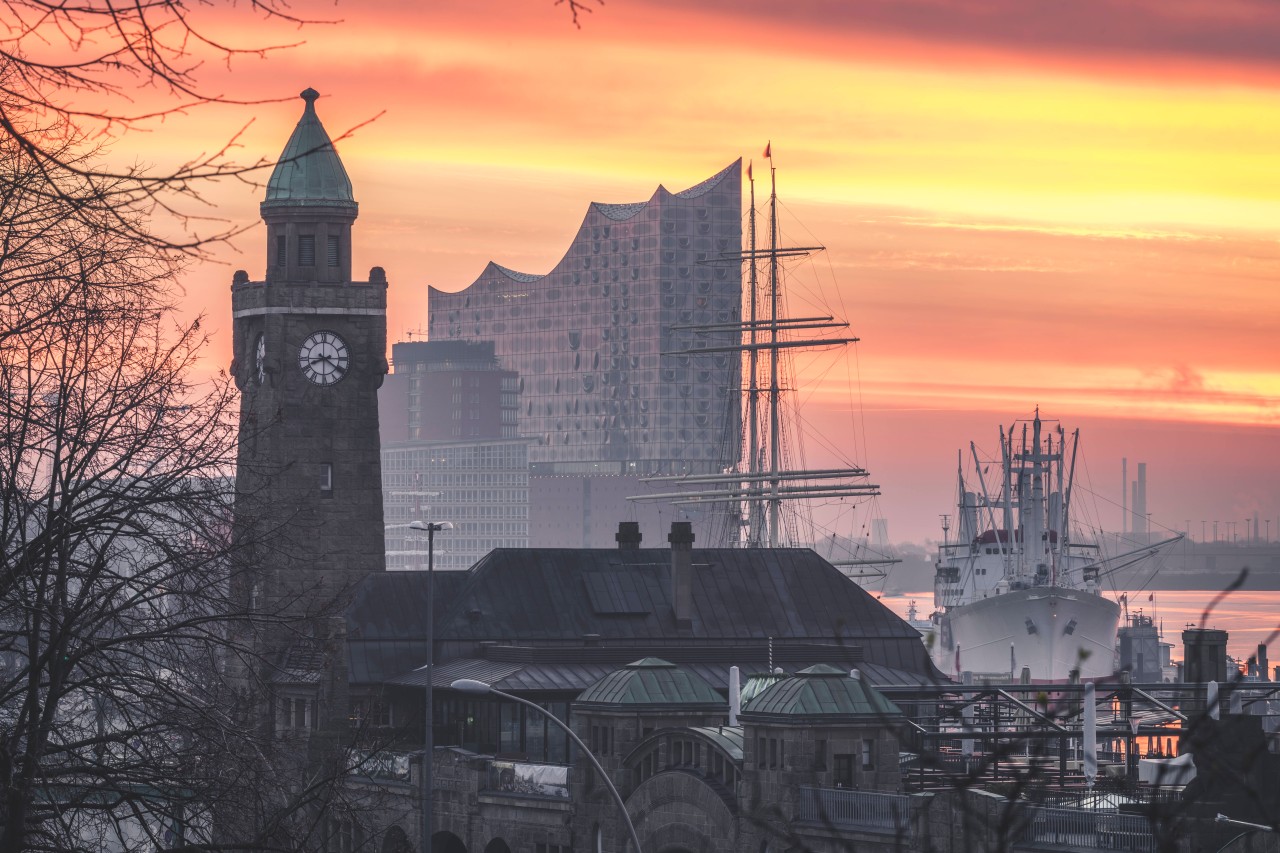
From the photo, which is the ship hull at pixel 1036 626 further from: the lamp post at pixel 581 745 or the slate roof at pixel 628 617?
the lamp post at pixel 581 745

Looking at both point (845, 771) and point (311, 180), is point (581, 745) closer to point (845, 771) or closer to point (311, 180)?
point (845, 771)

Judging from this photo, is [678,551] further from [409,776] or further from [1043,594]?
[1043,594]

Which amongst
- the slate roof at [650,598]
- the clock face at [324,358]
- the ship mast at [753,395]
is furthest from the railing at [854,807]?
the ship mast at [753,395]

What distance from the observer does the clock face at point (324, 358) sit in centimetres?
9138

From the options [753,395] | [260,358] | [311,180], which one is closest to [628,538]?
[260,358]

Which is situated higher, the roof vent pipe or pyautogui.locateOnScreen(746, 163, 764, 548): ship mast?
pyautogui.locateOnScreen(746, 163, 764, 548): ship mast

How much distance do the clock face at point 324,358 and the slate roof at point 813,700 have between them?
3836 centimetres

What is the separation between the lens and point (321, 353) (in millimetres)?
91875

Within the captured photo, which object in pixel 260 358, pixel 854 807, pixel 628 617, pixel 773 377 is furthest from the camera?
pixel 773 377

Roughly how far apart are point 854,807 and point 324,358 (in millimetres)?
43021

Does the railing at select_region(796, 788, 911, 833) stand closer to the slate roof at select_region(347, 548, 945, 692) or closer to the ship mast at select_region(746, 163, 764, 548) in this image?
the slate roof at select_region(347, 548, 945, 692)

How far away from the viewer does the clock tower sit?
9050cm

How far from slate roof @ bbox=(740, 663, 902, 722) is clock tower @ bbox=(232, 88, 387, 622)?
35.6 m

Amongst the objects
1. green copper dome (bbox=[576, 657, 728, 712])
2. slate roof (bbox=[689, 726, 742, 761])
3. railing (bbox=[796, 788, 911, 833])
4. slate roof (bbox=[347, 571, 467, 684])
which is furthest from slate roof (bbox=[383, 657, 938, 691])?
railing (bbox=[796, 788, 911, 833])
